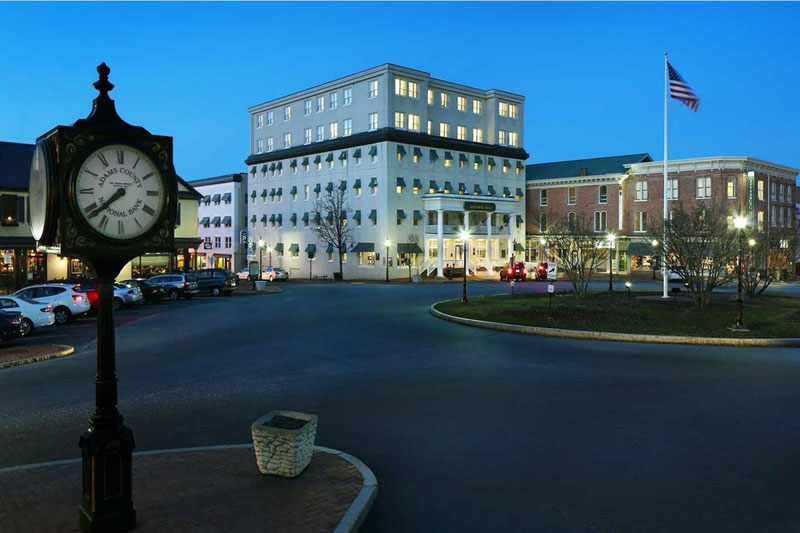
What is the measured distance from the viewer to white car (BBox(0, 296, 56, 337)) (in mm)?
20750

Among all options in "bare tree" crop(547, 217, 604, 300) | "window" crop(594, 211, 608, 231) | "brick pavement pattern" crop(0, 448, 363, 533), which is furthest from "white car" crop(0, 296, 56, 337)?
"window" crop(594, 211, 608, 231)

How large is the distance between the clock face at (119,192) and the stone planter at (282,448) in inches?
102

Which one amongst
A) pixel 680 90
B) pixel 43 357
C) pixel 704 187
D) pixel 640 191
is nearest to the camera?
pixel 43 357

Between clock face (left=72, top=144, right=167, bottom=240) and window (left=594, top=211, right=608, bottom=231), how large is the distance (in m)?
74.9

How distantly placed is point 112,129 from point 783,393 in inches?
462

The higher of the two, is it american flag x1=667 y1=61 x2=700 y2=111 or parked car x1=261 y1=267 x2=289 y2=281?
american flag x1=667 y1=61 x2=700 y2=111

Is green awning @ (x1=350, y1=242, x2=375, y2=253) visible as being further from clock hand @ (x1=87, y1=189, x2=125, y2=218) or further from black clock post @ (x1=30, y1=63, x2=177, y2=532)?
clock hand @ (x1=87, y1=189, x2=125, y2=218)

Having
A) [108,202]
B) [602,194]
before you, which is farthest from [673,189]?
[108,202]

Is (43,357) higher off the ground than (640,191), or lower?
lower

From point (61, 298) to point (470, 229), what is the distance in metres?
47.0

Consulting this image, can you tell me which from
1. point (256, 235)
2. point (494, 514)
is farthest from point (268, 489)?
point (256, 235)

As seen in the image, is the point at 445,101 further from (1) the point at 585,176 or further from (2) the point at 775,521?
(2) the point at 775,521

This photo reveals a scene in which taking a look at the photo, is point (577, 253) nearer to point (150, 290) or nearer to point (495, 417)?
point (150, 290)

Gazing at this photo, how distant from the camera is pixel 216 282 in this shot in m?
41.2
